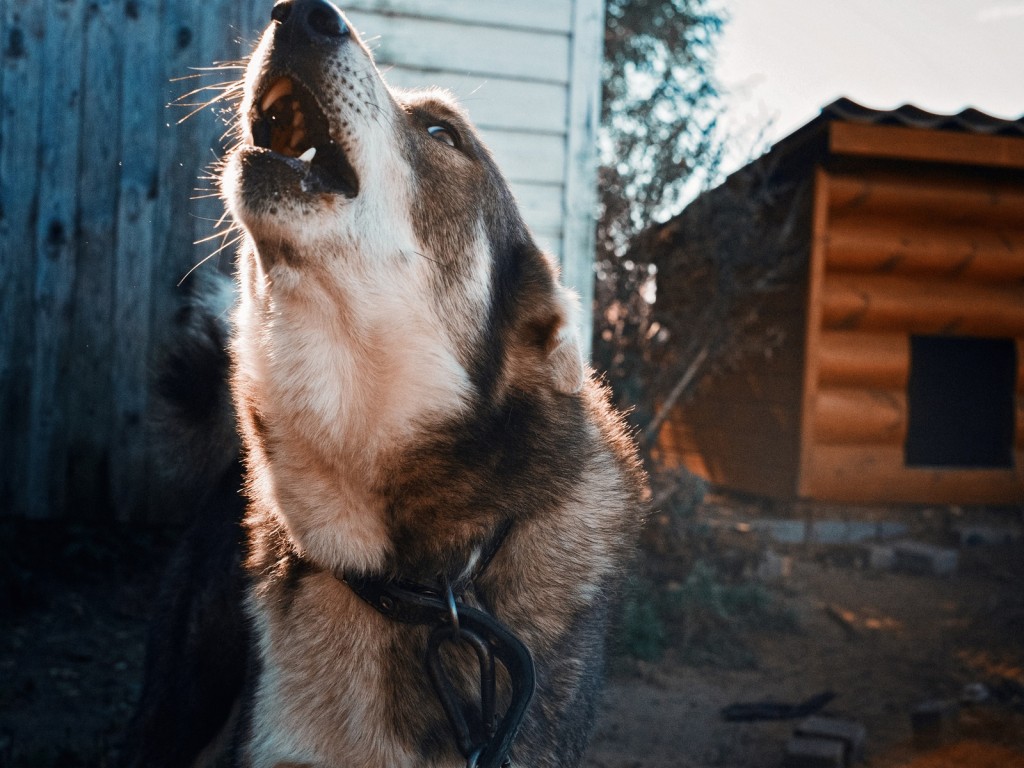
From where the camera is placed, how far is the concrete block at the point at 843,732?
3.20 m

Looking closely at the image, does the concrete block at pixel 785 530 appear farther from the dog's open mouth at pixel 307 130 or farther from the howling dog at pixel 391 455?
the dog's open mouth at pixel 307 130

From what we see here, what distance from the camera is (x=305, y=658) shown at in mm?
1906

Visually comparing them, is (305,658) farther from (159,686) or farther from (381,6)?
(381,6)

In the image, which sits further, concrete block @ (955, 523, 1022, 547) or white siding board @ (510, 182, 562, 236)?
concrete block @ (955, 523, 1022, 547)

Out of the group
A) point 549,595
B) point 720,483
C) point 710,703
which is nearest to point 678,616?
point 710,703

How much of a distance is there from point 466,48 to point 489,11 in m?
0.25

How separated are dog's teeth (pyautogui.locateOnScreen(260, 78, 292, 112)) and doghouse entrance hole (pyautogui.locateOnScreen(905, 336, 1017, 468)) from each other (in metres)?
7.75

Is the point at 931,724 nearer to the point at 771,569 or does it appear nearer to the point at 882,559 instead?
the point at 771,569

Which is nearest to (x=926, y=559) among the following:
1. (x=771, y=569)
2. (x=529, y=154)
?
(x=771, y=569)

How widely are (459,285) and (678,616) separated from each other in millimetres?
3171

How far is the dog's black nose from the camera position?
186cm

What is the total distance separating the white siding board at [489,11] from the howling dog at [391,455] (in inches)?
110

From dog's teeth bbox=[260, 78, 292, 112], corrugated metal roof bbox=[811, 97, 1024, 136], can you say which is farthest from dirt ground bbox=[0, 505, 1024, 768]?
corrugated metal roof bbox=[811, 97, 1024, 136]

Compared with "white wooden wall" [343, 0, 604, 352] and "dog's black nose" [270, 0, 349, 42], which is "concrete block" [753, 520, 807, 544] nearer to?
"white wooden wall" [343, 0, 604, 352]
